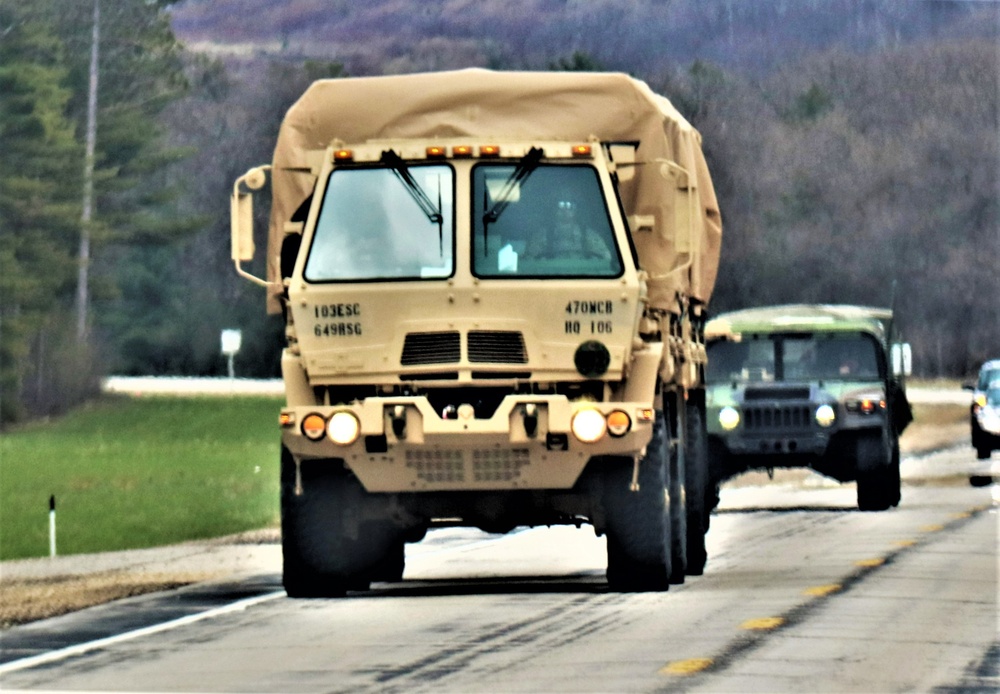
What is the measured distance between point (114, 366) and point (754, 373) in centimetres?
6734

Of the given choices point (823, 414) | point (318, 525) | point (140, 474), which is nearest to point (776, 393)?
point (823, 414)

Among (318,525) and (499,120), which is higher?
(499,120)

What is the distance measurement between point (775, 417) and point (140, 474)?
17.2 metres

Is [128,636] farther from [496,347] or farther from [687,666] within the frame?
[687,666]

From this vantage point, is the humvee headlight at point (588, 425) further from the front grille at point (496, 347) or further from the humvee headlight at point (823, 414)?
the humvee headlight at point (823, 414)

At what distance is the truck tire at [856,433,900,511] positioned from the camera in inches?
1097

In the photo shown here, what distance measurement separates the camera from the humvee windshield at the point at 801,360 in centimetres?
2841

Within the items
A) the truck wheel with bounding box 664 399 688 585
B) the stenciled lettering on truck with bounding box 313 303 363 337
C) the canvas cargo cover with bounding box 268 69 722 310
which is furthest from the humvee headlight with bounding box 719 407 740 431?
the stenciled lettering on truck with bounding box 313 303 363 337

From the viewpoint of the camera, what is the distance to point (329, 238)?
16.7 metres

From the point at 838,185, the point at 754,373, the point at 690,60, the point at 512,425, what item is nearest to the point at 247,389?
the point at 690,60

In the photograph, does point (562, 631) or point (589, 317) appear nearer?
point (562, 631)

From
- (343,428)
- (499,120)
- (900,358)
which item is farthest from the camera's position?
(900,358)

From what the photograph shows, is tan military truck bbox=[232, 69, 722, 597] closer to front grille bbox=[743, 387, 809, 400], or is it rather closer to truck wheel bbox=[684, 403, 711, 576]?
truck wheel bbox=[684, 403, 711, 576]

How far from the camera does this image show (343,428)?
642 inches
